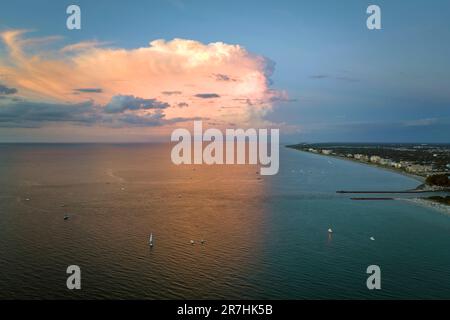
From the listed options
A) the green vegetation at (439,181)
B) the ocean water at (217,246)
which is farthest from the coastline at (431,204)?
the green vegetation at (439,181)

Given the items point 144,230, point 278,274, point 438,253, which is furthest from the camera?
point 144,230

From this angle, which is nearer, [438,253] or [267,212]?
[438,253]

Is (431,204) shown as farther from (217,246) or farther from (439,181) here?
(217,246)

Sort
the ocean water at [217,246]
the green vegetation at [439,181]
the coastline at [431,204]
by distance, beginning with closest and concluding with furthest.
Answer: the ocean water at [217,246] < the coastline at [431,204] < the green vegetation at [439,181]

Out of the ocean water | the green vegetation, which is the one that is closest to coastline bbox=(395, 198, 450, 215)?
the ocean water

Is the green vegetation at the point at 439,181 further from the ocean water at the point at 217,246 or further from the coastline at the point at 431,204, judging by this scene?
the ocean water at the point at 217,246

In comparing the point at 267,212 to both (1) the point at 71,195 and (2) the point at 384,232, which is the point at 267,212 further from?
(1) the point at 71,195
